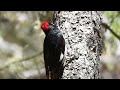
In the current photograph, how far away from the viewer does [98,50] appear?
3691 millimetres

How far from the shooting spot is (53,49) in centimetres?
357

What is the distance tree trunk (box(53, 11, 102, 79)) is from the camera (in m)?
3.55

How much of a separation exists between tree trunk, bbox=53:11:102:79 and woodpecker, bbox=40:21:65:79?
59mm

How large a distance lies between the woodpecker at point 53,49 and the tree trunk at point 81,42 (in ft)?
0.19

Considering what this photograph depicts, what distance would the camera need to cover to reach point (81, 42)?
3.62 meters

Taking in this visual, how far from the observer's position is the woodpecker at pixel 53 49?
357cm

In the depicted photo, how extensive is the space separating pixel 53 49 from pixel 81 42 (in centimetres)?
25
